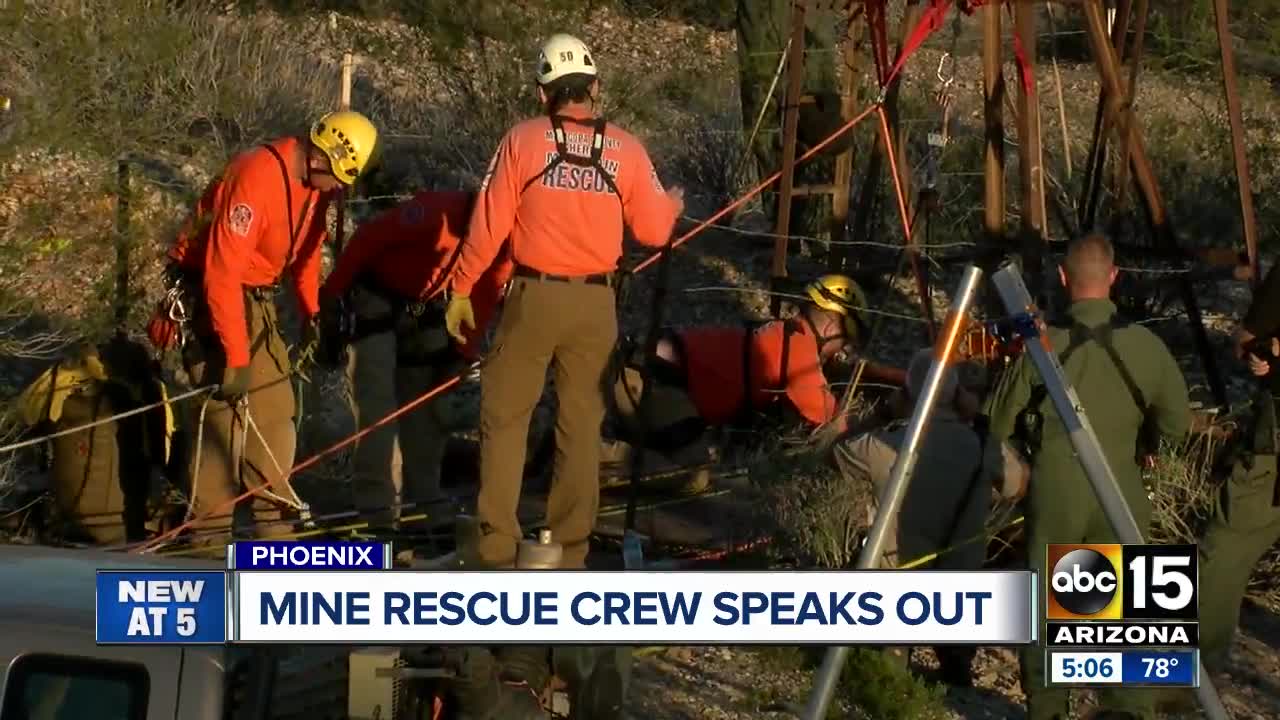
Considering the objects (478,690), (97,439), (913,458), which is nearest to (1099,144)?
(97,439)

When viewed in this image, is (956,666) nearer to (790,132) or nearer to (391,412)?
(391,412)

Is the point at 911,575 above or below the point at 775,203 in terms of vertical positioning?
below

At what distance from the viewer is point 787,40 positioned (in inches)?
559

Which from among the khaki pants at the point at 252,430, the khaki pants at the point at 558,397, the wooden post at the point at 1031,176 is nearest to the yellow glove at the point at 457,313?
the khaki pants at the point at 558,397

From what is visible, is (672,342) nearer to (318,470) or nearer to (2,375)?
(318,470)

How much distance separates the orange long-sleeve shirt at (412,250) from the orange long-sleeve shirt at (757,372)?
144 cm

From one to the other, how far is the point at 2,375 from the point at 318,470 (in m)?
1.71

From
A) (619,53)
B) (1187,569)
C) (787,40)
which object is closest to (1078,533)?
(1187,569)

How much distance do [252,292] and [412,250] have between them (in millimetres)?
954

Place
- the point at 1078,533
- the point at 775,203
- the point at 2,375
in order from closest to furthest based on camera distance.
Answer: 1. the point at 1078,533
2. the point at 2,375
3. the point at 775,203

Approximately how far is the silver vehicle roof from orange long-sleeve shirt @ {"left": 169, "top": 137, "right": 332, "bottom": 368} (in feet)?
8.52

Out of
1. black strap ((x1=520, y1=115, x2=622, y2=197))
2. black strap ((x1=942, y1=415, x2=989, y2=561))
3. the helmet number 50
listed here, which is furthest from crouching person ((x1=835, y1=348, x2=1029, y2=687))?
the helmet number 50

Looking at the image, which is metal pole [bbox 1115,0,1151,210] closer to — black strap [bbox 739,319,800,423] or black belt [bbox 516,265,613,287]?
black strap [bbox 739,319,800,423]

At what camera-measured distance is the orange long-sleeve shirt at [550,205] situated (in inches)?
310
